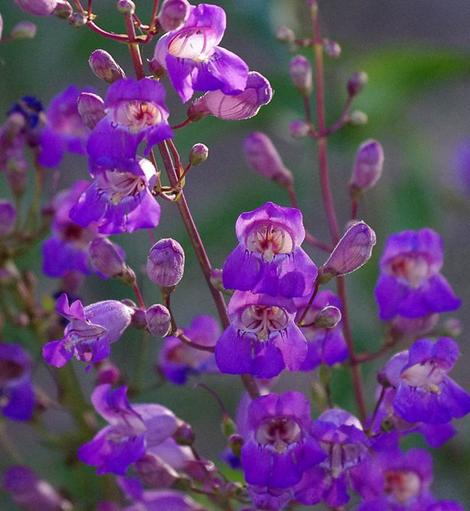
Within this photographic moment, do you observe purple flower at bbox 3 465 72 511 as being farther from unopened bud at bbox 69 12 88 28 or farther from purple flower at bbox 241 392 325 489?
unopened bud at bbox 69 12 88 28

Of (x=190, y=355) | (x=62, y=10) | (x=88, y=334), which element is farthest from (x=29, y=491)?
(x=62, y=10)

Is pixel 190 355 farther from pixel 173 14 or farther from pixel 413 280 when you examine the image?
pixel 173 14

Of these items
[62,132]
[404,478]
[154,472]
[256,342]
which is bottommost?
[404,478]

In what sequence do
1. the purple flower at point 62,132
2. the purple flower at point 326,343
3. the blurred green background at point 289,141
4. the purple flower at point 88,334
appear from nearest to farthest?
A: the purple flower at point 88,334 < the purple flower at point 326,343 < the purple flower at point 62,132 < the blurred green background at point 289,141

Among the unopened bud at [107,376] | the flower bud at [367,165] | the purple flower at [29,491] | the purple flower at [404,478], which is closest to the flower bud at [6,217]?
the unopened bud at [107,376]

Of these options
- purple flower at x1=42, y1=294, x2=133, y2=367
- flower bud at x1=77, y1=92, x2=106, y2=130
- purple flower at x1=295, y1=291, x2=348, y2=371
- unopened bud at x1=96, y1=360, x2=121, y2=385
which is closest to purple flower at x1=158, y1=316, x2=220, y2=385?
unopened bud at x1=96, y1=360, x2=121, y2=385

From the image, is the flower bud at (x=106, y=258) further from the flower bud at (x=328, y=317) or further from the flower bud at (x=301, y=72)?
the flower bud at (x=301, y=72)

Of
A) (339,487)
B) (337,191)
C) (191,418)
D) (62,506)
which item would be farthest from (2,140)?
(337,191)

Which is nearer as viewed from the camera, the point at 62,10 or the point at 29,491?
the point at 62,10
